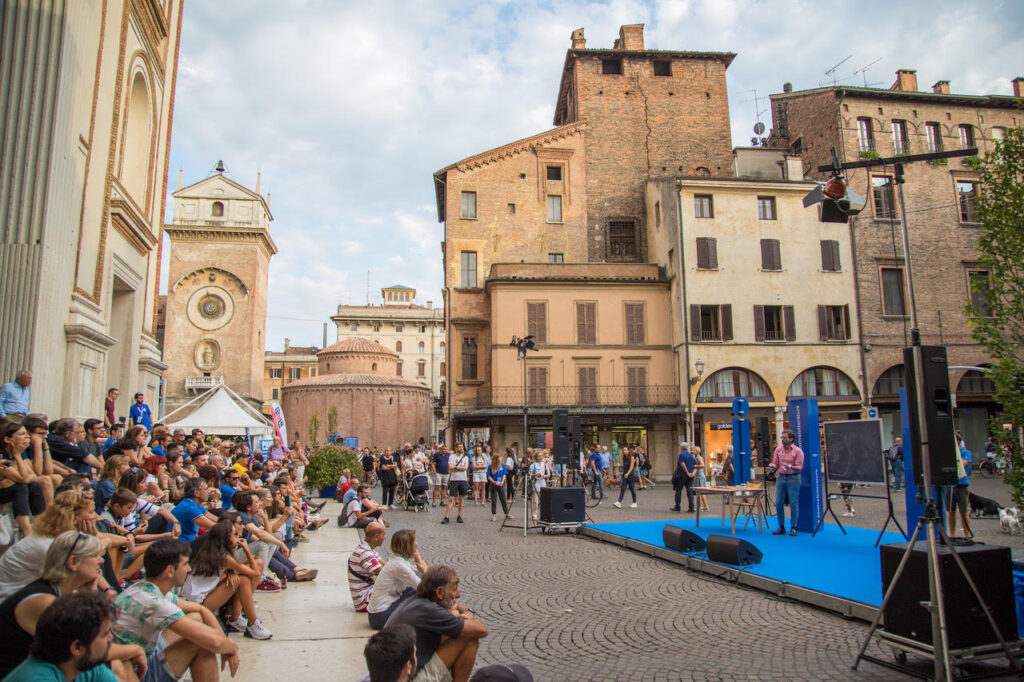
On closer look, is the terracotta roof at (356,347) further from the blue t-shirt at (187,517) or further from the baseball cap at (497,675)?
the baseball cap at (497,675)

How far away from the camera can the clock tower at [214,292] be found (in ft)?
160

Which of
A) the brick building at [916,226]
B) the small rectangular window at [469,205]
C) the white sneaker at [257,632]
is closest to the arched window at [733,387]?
the brick building at [916,226]

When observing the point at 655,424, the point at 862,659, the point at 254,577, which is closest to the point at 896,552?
the point at 862,659

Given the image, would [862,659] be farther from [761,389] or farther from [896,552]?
[761,389]

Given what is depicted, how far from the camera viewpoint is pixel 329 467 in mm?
21547

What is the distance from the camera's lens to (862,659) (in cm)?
536

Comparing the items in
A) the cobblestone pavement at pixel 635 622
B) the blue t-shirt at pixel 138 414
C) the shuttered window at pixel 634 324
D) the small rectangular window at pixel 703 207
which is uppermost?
the small rectangular window at pixel 703 207

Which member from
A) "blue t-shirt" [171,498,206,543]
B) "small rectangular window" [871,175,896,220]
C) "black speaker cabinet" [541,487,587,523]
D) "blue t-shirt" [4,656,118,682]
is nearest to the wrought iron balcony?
"small rectangular window" [871,175,896,220]

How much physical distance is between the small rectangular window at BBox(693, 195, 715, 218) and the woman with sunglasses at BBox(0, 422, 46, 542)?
2823 cm

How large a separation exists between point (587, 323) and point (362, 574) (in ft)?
81.1

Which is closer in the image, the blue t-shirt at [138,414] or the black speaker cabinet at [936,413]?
the black speaker cabinet at [936,413]

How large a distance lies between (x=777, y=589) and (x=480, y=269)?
26.9m

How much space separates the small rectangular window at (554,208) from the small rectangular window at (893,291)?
1511 centimetres

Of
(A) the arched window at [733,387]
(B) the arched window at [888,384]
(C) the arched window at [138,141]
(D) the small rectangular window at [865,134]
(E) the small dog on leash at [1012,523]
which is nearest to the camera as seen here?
(E) the small dog on leash at [1012,523]
